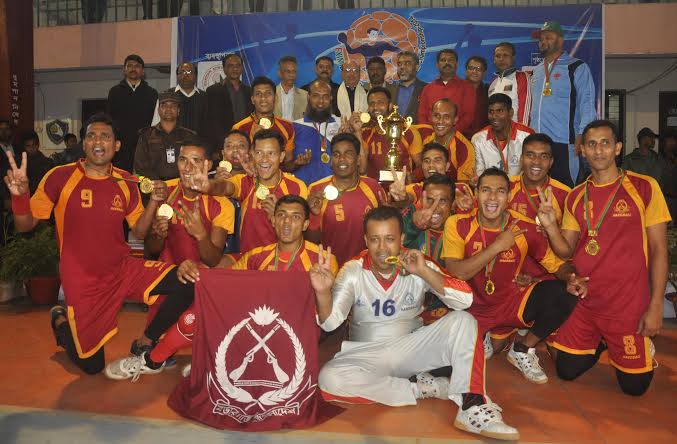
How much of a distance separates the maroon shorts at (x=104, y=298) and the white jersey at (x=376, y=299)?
54.3 inches

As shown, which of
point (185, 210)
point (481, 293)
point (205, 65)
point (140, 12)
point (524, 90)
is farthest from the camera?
point (140, 12)

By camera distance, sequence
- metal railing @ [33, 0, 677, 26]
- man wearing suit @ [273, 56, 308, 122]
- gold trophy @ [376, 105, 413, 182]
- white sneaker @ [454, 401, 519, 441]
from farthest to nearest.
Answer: metal railing @ [33, 0, 677, 26] → man wearing suit @ [273, 56, 308, 122] → gold trophy @ [376, 105, 413, 182] → white sneaker @ [454, 401, 519, 441]

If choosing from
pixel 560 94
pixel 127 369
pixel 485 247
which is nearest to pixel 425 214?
pixel 485 247

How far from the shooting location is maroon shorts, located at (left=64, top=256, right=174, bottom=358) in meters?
4.38

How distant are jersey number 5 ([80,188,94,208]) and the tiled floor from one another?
3.96 feet

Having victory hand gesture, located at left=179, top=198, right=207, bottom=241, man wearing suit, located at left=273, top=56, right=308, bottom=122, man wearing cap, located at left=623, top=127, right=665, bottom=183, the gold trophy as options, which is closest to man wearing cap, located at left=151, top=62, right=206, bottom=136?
man wearing suit, located at left=273, top=56, right=308, bottom=122

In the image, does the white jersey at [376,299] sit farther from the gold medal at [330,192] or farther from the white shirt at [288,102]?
the white shirt at [288,102]

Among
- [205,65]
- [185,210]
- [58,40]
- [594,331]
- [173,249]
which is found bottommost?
[594,331]

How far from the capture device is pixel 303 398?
3.60 meters

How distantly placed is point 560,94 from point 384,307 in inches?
168

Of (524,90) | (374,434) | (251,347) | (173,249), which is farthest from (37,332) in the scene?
(524,90)

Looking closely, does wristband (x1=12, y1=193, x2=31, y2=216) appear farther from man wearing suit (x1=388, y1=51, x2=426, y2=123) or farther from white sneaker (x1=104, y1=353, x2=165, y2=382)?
man wearing suit (x1=388, y1=51, x2=426, y2=123)

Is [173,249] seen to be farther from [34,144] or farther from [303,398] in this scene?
[34,144]

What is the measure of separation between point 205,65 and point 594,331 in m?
7.58
